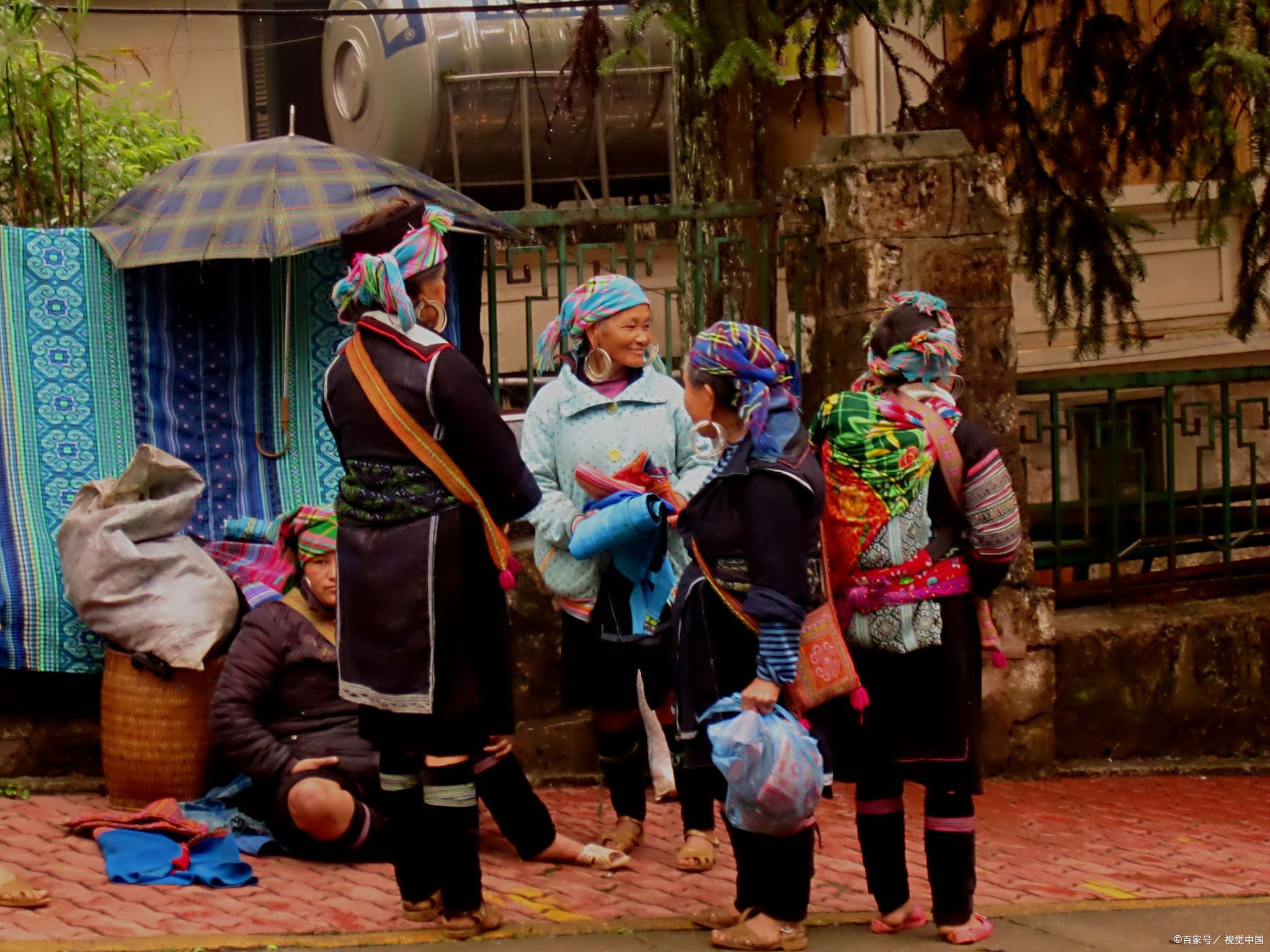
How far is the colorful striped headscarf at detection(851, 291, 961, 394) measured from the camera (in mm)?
4512

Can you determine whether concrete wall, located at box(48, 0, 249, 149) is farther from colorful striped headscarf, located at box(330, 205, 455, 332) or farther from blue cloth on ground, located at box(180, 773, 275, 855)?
colorful striped headscarf, located at box(330, 205, 455, 332)

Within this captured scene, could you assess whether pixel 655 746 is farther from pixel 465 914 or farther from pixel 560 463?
pixel 465 914

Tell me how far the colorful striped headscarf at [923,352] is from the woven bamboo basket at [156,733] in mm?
2620

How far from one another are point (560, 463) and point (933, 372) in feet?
4.40

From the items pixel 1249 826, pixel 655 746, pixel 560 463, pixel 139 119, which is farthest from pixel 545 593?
pixel 139 119

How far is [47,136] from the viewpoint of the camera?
737cm

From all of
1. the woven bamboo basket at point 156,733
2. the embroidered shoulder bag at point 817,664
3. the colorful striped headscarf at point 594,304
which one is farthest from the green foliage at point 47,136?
the embroidered shoulder bag at point 817,664

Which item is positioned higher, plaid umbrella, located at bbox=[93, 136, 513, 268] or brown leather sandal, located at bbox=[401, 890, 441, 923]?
plaid umbrella, located at bbox=[93, 136, 513, 268]

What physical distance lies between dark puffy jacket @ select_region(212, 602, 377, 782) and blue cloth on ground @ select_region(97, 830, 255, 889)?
0.94 feet

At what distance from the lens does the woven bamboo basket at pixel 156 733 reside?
18.6 feet

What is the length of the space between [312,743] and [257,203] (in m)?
1.99

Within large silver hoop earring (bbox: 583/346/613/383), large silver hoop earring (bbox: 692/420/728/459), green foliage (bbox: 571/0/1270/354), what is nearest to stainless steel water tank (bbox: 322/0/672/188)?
green foliage (bbox: 571/0/1270/354)

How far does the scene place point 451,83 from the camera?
12.2 m

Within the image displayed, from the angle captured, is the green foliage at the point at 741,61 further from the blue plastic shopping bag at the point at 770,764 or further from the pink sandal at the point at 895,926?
the pink sandal at the point at 895,926
